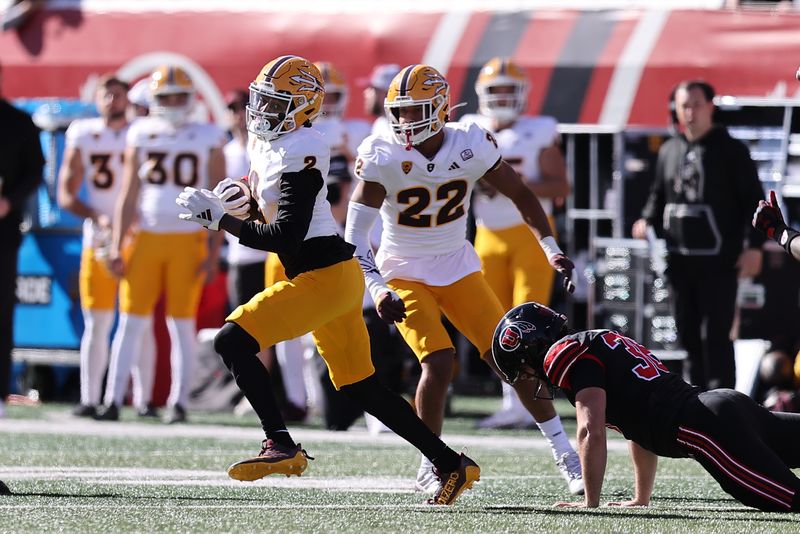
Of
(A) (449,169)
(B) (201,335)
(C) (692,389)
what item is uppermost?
(A) (449,169)

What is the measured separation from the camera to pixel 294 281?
20.4ft

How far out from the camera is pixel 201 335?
432 inches

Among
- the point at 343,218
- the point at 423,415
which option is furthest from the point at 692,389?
the point at 343,218

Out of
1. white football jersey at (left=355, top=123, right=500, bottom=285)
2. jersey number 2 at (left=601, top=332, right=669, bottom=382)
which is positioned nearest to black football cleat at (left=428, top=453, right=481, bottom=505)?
jersey number 2 at (left=601, top=332, right=669, bottom=382)

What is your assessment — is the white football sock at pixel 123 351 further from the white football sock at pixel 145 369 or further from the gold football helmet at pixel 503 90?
the gold football helmet at pixel 503 90

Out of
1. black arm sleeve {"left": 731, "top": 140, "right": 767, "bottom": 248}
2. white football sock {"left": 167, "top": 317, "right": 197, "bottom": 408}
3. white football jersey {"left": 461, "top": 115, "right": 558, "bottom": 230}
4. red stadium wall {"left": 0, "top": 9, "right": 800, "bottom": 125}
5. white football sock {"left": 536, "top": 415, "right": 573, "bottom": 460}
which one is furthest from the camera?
red stadium wall {"left": 0, "top": 9, "right": 800, "bottom": 125}

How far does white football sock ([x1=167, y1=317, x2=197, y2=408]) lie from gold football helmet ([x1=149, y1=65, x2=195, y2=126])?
1.17 meters

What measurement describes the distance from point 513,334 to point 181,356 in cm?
448

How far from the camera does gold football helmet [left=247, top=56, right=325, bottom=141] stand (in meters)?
6.25

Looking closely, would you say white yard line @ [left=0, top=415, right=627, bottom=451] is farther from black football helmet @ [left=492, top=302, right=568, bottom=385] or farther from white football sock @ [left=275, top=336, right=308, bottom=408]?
black football helmet @ [left=492, top=302, right=568, bottom=385]

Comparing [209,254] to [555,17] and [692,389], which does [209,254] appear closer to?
[555,17]

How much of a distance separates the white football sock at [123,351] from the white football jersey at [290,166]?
3.76m

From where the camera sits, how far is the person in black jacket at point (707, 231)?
29.5ft

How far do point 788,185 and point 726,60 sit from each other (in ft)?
3.06
